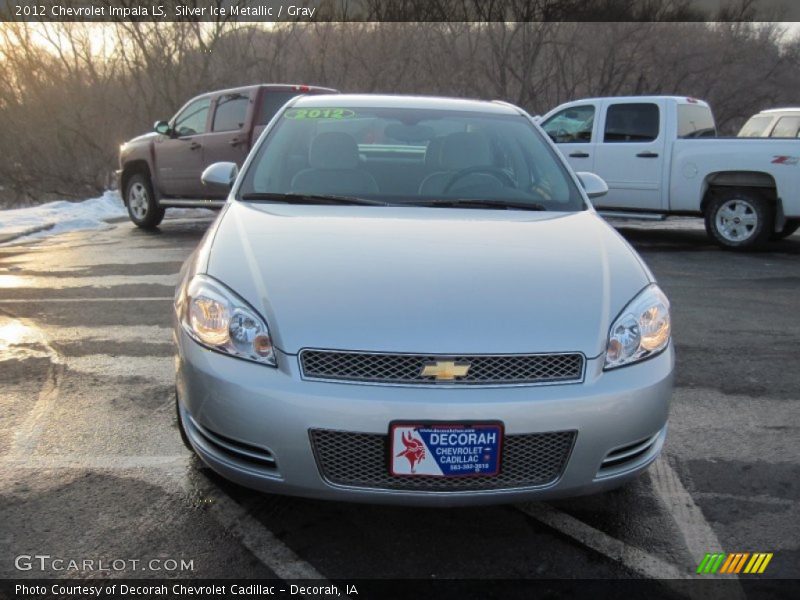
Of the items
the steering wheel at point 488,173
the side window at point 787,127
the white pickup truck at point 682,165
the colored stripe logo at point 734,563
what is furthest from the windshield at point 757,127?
the colored stripe logo at point 734,563

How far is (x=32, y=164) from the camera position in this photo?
21.5m

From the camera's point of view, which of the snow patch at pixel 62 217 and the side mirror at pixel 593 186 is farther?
the snow patch at pixel 62 217

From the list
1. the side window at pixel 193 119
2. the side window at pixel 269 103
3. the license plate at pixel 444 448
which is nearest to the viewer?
the license plate at pixel 444 448

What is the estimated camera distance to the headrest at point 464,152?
3920 mm

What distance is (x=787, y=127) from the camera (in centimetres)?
1098

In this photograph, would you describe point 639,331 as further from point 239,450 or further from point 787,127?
point 787,127

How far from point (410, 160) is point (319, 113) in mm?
698

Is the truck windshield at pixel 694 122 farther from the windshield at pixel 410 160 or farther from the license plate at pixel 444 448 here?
the license plate at pixel 444 448

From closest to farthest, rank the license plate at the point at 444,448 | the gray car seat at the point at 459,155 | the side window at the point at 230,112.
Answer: the license plate at the point at 444,448 → the gray car seat at the point at 459,155 → the side window at the point at 230,112

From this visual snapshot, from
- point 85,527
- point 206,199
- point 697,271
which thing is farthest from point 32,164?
point 85,527

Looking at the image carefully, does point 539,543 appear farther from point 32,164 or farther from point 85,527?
point 32,164

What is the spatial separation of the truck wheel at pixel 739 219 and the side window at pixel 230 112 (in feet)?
22.1

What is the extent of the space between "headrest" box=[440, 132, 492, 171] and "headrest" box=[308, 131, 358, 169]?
1.66 feet

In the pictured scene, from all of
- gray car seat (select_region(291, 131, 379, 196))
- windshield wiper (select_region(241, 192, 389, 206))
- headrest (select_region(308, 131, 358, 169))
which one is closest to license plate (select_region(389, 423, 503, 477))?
windshield wiper (select_region(241, 192, 389, 206))
